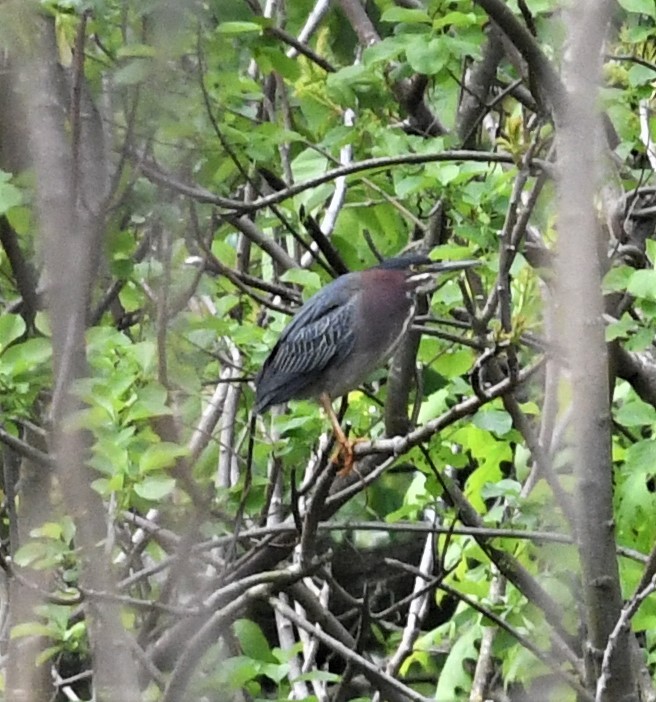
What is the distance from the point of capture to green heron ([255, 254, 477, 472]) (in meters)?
3.34

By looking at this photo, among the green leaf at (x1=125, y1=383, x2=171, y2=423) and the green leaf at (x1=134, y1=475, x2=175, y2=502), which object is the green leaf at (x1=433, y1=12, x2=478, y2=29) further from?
the green leaf at (x1=134, y1=475, x2=175, y2=502)

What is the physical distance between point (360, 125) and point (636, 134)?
641 millimetres

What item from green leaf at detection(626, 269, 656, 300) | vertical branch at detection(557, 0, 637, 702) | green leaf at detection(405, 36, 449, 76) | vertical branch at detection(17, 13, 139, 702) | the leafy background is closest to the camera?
vertical branch at detection(17, 13, 139, 702)

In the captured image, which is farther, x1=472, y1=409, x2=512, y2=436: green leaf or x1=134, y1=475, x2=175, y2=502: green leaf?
x1=472, y1=409, x2=512, y2=436: green leaf

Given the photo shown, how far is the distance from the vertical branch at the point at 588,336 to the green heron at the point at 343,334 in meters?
0.97

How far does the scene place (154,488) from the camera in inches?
95.8

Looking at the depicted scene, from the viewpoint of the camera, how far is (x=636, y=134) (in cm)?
315

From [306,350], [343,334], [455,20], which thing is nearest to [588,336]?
[455,20]

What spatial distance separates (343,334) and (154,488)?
1327mm

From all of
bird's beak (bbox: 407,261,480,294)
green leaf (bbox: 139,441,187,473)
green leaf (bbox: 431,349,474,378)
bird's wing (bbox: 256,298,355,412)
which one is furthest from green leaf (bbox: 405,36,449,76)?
green leaf (bbox: 139,441,187,473)

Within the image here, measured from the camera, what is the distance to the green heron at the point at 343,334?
3.34 m

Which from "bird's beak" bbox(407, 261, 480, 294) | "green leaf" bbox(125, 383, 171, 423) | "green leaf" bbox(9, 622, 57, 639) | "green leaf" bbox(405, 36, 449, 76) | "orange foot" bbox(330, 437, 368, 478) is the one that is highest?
"green leaf" bbox(405, 36, 449, 76)

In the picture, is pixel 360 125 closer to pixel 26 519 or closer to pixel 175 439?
pixel 175 439

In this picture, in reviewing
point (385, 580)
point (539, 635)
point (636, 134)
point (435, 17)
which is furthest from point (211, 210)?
point (385, 580)
